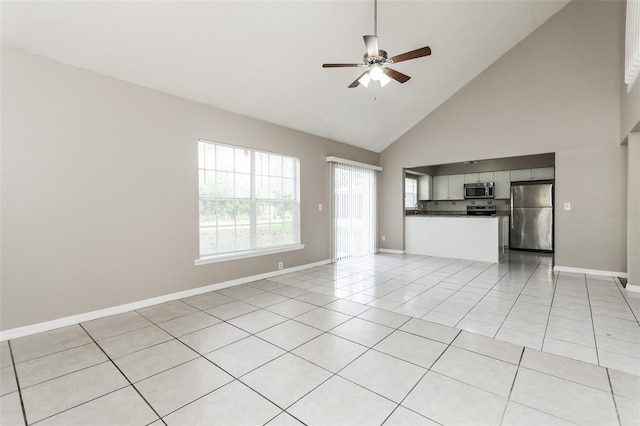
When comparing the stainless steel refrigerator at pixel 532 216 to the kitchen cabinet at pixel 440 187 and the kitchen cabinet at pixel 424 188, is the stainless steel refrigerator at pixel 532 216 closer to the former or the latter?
the kitchen cabinet at pixel 440 187

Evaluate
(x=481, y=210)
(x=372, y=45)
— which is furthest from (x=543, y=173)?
(x=372, y=45)

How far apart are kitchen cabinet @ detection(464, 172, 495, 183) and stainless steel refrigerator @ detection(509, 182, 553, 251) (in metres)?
0.56

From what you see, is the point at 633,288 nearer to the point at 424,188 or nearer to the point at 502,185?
the point at 502,185

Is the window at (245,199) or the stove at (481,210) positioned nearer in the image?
the window at (245,199)

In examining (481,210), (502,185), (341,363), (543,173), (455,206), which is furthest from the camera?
(455,206)

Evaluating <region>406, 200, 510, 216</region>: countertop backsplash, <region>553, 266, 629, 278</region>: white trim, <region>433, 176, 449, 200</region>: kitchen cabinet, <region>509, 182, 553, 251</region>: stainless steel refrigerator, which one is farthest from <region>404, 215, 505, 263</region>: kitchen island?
<region>433, 176, 449, 200</region>: kitchen cabinet

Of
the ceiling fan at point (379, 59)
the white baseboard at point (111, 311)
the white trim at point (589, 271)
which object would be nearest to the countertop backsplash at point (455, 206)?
the white trim at point (589, 271)

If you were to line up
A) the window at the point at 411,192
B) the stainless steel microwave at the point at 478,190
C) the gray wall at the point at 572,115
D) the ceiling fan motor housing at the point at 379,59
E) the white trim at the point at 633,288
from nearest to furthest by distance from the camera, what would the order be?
the ceiling fan motor housing at the point at 379,59 → the white trim at the point at 633,288 → the gray wall at the point at 572,115 → the stainless steel microwave at the point at 478,190 → the window at the point at 411,192

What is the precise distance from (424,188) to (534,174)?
2721mm

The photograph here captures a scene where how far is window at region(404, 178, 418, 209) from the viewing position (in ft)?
26.6

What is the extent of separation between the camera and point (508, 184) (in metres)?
7.57

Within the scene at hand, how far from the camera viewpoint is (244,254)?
452 cm

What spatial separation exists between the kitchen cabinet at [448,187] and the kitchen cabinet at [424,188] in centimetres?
19

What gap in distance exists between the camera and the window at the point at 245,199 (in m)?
4.20
